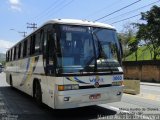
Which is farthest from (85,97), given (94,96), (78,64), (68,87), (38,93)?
(38,93)

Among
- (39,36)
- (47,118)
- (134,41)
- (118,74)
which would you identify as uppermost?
(134,41)

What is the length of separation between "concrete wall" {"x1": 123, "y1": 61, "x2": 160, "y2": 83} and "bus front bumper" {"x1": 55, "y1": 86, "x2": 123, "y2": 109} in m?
29.2

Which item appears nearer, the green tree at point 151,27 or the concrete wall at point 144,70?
the concrete wall at point 144,70

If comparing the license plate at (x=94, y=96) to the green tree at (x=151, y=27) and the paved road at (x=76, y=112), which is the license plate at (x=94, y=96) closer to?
the paved road at (x=76, y=112)

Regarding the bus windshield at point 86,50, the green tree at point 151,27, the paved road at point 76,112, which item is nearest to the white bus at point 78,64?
the bus windshield at point 86,50

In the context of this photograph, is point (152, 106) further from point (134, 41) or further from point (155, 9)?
point (134, 41)

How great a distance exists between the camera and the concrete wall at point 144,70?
3974 cm

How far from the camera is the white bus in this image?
10.3 m

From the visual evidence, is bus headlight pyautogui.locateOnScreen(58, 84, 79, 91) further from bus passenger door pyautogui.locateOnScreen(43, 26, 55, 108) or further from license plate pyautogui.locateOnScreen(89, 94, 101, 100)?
license plate pyautogui.locateOnScreen(89, 94, 101, 100)

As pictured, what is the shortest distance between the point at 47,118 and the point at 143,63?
33.0 metres

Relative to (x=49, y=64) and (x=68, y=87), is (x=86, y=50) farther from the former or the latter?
(x=68, y=87)

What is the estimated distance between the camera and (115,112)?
11.6 m

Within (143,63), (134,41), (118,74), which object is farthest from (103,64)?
(134,41)

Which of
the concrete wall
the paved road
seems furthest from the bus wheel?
the concrete wall
